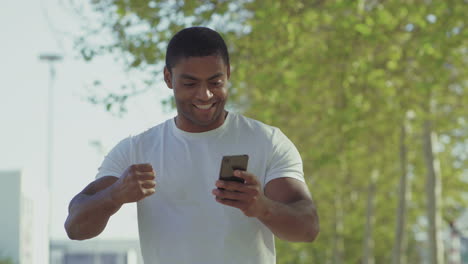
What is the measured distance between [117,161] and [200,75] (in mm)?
497

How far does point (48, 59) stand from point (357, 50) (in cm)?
2103

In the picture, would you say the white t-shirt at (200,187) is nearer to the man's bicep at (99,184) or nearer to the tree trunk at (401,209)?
the man's bicep at (99,184)

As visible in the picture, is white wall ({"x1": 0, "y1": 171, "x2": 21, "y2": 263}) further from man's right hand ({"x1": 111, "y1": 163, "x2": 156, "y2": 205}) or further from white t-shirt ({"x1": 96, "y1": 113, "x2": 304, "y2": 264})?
man's right hand ({"x1": 111, "y1": 163, "x2": 156, "y2": 205})

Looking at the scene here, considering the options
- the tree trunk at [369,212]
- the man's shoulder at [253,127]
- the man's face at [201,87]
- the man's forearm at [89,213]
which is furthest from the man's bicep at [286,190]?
the tree trunk at [369,212]

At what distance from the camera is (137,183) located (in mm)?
3295

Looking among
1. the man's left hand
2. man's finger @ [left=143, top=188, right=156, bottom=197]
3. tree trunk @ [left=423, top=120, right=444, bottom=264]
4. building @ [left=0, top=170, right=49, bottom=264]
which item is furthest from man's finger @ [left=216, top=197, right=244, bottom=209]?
building @ [left=0, top=170, right=49, bottom=264]

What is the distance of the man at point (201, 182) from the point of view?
3.51 meters

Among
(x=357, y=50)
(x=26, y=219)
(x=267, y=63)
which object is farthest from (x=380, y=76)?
(x=26, y=219)

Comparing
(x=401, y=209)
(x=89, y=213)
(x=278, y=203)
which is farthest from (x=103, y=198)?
(x=401, y=209)

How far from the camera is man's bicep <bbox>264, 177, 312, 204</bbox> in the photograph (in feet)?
11.7

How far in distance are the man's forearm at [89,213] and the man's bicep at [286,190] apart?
1.95ft

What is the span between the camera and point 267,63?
13.4 meters

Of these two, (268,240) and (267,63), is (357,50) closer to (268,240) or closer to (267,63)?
(267,63)

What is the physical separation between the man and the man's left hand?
144 mm
